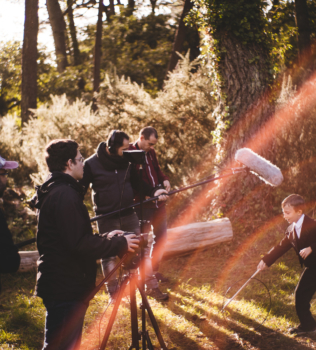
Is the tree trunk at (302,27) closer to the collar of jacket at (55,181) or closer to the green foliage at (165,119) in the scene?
the green foliage at (165,119)

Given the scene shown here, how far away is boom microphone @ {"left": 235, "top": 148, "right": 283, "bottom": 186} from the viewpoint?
3741 millimetres

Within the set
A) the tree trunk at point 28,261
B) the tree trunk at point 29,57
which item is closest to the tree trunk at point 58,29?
the tree trunk at point 29,57

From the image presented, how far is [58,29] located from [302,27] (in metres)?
12.2

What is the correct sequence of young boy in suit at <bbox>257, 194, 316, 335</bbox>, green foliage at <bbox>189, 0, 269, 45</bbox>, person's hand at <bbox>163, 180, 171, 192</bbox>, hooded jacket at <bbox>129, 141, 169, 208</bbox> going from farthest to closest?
green foliage at <bbox>189, 0, 269, 45</bbox>, person's hand at <bbox>163, 180, 171, 192</bbox>, hooded jacket at <bbox>129, 141, 169, 208</bbox>, young boy in suit at <bbox>257, 194, 316, 335</bbox>

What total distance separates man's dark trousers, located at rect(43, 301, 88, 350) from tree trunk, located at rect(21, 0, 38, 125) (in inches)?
483

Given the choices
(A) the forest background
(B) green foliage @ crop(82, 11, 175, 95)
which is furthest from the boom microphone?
(B) green foliage @ crop(82, 11, 175, 95)

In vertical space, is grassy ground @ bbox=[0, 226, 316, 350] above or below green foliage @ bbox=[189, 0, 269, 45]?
below

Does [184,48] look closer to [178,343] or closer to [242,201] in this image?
[242,201]

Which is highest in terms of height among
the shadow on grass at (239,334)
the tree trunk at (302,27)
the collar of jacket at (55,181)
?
the tree trunk at (302,27)

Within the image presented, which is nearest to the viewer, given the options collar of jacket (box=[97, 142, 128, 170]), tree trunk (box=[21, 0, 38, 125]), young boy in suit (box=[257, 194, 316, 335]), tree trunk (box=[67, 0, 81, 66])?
young boy in suit (box=[257, 194, 316, 335])

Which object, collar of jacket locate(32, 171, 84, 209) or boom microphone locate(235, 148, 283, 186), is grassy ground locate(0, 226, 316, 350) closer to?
boom microphone locate(235, 148, 283, 186)

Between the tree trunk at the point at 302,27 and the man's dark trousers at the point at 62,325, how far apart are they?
12714mm

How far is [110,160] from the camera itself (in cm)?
422

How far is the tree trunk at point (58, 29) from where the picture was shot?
54.7 feet
